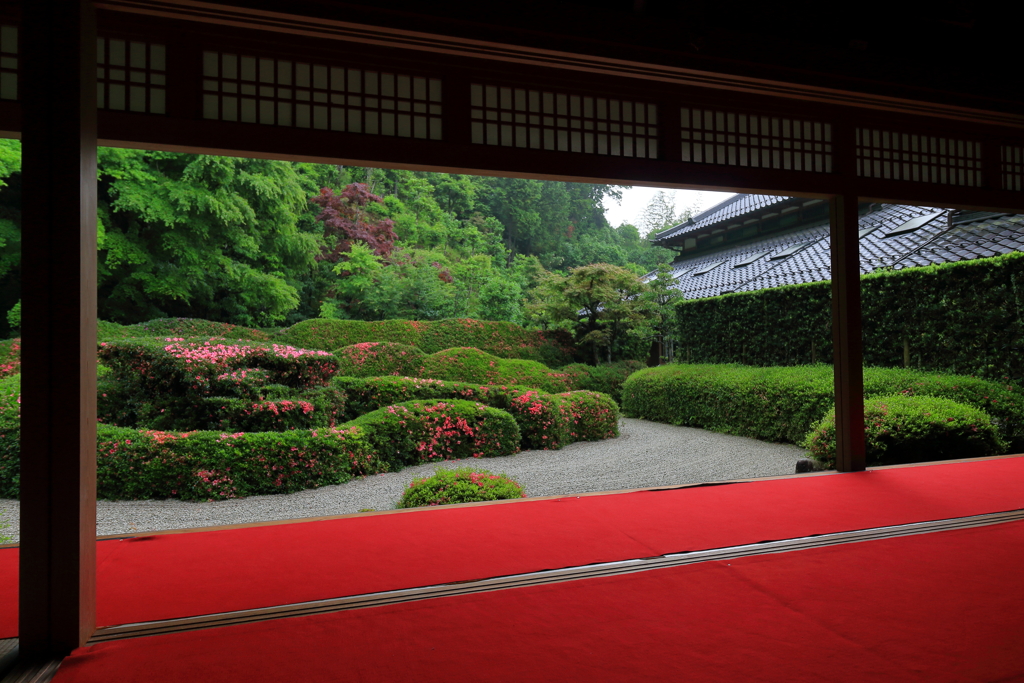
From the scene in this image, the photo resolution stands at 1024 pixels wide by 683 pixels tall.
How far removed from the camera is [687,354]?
1129cm

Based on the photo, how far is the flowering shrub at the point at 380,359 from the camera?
31.0 ft

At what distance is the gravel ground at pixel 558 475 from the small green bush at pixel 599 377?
1.98 metres

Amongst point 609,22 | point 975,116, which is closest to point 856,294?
point 975,116

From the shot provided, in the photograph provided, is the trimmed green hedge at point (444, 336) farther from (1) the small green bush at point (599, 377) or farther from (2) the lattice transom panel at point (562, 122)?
(2) the lattice transom panel at point (562, 122)

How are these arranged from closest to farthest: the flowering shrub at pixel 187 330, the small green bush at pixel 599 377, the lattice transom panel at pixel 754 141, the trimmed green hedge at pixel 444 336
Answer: the lattice transom panel at pixel 754 141, the flowering shrub at pixel 187 330, the trimmed green hedge at pixel 444 336, the small green bush at pixel 599 377

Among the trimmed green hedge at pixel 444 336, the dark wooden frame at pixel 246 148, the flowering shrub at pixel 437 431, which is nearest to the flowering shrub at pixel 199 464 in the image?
the flowering shrub at pixel 437 431

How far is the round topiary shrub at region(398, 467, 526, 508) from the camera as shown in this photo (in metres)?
3.73

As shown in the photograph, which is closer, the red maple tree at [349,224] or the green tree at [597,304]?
the green tree at [597,304]

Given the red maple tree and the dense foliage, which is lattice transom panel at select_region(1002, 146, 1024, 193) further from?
the red maple tree

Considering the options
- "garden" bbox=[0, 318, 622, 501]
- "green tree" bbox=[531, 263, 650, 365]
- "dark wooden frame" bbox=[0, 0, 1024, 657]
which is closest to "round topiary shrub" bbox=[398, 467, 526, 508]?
"garden" bbox=[0, 318, 622, 501]

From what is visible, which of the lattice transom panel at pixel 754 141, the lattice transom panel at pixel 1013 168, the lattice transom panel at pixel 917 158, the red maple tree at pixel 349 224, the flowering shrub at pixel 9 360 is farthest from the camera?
the red maple tree at pixel 349 224

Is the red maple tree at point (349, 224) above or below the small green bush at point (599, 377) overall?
above

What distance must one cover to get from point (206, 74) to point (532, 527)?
2.61 meters

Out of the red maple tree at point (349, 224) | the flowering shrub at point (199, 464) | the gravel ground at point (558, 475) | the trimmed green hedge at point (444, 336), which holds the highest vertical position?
the red maple tree at point (349, 224)
